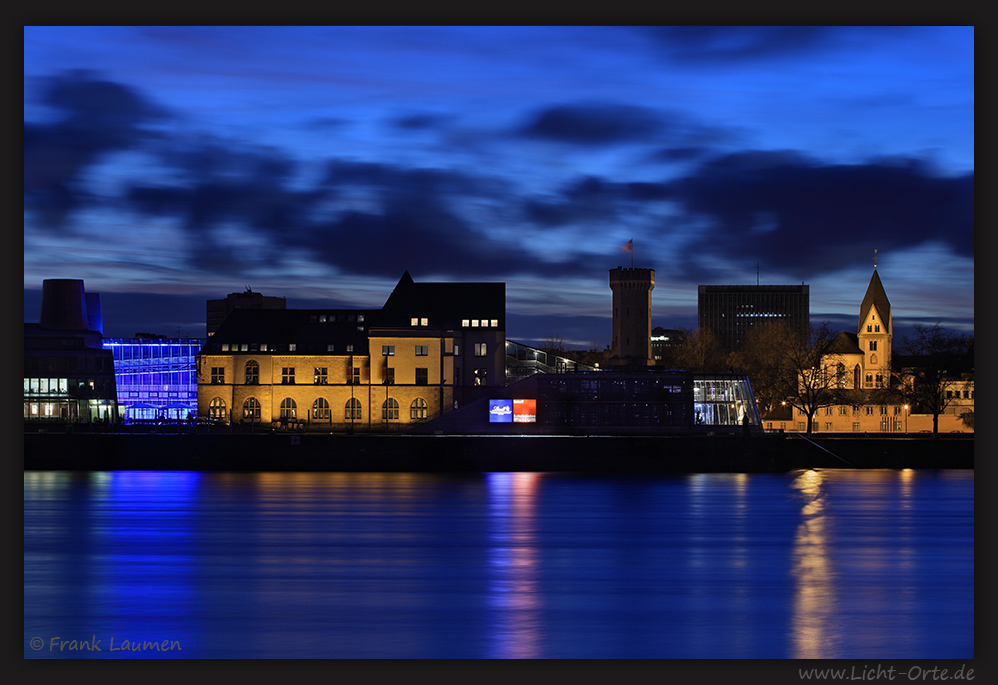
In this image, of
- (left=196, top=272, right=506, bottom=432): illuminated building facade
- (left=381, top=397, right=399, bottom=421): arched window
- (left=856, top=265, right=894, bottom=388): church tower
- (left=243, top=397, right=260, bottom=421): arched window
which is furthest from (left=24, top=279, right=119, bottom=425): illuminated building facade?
(left=856, top=265, right=894, bottom=388): church tower

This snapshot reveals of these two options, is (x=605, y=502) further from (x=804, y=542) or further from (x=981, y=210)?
(x=981, y=210)

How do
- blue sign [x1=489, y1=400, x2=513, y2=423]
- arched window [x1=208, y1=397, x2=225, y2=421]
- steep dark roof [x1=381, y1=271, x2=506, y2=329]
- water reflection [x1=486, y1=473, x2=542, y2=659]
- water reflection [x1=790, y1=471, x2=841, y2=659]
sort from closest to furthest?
1. water reflection [x1=790, y1=471, x2=841, y2=659]
2. water reflection [x1=486, y1=473, x2=542, y2=659]
3. blue sign [x1=489, y1=400, x2=513, y2=423]
4. arched window [x1=208, y1=397, x2=225, y2=421]
5. steep dark roof [x1=381, y1=271, x2=506, y2=329]

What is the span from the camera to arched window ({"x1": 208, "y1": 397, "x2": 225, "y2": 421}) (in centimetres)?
9500

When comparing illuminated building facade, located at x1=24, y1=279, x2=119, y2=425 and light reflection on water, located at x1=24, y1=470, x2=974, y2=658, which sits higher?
illuminated building facade, located at x1=24, y1=279, x2=119, y2=425

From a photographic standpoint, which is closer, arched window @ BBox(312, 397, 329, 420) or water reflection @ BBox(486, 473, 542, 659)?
water reflection @ BBox(486, 473, 542, 659)

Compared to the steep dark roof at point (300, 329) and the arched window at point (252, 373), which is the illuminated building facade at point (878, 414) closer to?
the steep dark roof at point (300, 329)

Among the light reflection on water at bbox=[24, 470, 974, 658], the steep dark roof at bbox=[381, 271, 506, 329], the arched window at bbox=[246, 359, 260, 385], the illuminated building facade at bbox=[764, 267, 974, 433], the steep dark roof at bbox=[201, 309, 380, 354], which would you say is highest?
the steep dark roof at bbox=[381, 271, 506, 329]

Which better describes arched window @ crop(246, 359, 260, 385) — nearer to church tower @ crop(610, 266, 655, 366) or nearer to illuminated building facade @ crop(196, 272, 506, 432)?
illuminated building facade @ crop(196, 272, 506, 432)

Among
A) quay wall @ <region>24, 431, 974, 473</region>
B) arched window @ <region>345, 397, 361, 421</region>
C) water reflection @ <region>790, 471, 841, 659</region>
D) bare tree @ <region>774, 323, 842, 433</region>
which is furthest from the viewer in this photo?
bare tree @ <region>774, 323, 842, 433</region>

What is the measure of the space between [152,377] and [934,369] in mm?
85472

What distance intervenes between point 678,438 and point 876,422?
61800mm

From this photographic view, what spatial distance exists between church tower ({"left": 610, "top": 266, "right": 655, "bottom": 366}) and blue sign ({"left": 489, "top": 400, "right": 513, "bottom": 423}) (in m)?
102

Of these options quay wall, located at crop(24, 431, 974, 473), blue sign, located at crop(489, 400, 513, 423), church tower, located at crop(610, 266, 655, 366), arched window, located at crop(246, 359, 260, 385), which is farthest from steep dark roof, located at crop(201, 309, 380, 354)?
church tower, located at crop(610, 266, 655, 366)

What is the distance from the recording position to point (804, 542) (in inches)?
1767
